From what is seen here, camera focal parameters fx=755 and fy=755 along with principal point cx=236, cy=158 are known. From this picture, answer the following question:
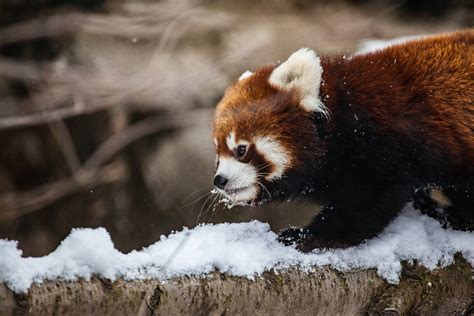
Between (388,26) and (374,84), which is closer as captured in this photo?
(374,84)

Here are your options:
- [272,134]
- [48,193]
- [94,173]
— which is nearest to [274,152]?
[272,134]

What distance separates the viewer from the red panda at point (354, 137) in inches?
105

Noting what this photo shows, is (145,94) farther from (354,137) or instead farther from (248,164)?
(354,137)

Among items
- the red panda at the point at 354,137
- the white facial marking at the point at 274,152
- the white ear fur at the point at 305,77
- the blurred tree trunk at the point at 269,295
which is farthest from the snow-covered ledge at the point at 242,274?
the white ear fur at the point at 305,77

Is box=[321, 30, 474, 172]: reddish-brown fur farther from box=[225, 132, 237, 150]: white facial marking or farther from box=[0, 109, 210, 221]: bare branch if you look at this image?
box=[0, 109, 210, 221]: bare branch

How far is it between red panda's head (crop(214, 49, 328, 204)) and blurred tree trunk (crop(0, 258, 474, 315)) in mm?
480

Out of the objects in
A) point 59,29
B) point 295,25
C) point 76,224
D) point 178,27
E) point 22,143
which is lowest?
point 76,224

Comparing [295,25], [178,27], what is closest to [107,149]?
[178,27]

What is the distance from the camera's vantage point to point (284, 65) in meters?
2.79

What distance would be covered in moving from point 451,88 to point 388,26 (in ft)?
7.37

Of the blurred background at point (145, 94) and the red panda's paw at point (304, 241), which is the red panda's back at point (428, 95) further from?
the blurred background at point (145, 94)

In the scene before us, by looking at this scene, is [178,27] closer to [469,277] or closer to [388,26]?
[388,26]

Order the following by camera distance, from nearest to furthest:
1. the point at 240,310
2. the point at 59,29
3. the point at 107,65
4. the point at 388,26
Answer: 1. the point at 240,310
2. the point at 59,29
3. the point at 107,65
4. the point at 388,26

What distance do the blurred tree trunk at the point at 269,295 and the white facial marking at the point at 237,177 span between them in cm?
48
